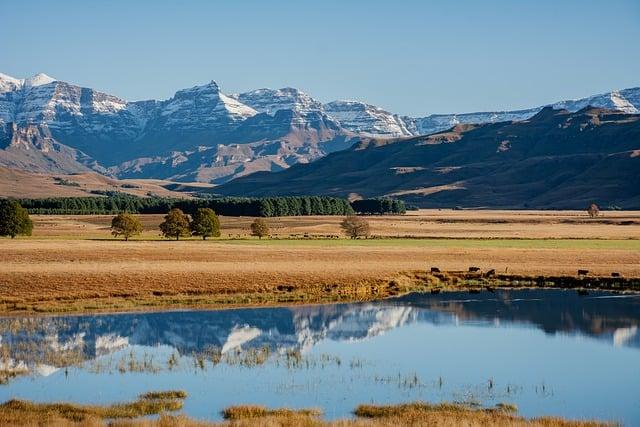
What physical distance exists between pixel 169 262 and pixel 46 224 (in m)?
106

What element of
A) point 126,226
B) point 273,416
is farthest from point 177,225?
point 273,416

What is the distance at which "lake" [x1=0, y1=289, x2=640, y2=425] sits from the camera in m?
36.7

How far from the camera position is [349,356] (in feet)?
154

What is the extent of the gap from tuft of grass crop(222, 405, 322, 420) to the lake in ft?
1.57

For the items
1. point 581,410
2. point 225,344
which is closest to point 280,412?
point 581,410

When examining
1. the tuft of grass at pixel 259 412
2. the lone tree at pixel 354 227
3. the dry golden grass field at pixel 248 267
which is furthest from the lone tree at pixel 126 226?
the tuft of grass at pixel 259 412

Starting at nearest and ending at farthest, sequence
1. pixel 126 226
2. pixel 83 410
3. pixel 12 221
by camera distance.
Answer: pixel 83 410, pixel 12 221, pixel 126 226

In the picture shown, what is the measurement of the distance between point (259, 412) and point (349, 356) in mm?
14450

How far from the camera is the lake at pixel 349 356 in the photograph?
36688 millimetres

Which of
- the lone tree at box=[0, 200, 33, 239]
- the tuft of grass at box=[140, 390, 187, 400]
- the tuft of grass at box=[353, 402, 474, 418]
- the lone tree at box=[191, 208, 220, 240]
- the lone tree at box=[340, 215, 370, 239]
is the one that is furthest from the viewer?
the lone tree at box=[340, 215, 370, 239]

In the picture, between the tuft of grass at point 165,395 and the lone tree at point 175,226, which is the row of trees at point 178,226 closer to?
the lone tree at point 175,226

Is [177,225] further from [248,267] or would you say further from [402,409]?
[402,409]

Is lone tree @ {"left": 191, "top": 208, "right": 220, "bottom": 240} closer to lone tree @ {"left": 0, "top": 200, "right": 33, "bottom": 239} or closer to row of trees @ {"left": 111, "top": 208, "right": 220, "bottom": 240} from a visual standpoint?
row of trees @ {"left": 111, "top": 208, "right": 220, "bottom": 240}

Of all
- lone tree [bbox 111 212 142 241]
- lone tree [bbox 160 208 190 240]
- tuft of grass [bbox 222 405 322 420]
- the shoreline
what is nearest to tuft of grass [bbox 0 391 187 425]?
tuft of grass [bbox 222 405 322 420]
